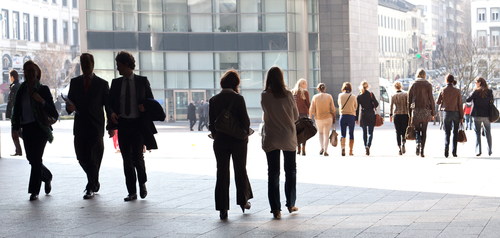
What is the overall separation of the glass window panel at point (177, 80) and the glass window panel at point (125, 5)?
405 cm

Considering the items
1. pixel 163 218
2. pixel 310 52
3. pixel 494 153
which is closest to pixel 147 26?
pixel 310 52

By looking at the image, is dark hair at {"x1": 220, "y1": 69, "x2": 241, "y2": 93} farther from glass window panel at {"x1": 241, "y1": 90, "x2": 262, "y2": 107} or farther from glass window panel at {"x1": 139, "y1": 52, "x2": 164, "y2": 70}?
glass window panel at {"x1": 139, "y1": 52, "x2": 164, "y2": 70}

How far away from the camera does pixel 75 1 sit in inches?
3093

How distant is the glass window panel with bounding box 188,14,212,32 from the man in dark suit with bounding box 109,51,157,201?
2910cm

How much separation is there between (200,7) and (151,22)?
2806 mm

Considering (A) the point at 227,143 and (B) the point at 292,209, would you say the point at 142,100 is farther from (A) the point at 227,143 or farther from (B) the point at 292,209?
(B) the point at 292,209

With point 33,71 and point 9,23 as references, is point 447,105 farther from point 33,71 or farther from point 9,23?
point 9,23

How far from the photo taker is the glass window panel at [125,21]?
36312 mm

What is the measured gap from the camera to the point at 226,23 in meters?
37.2

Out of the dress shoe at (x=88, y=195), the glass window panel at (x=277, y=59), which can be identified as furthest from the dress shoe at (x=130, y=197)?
the glass window panel at (x=277, y=59)

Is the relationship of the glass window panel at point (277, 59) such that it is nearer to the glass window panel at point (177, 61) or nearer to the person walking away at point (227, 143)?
the glass window panel at point (177, 61)

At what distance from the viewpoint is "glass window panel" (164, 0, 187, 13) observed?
37156mm

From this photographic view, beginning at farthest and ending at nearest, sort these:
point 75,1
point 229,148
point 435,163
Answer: point 75,1 < point 435,163 < point 229,148

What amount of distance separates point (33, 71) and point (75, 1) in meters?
73.1
